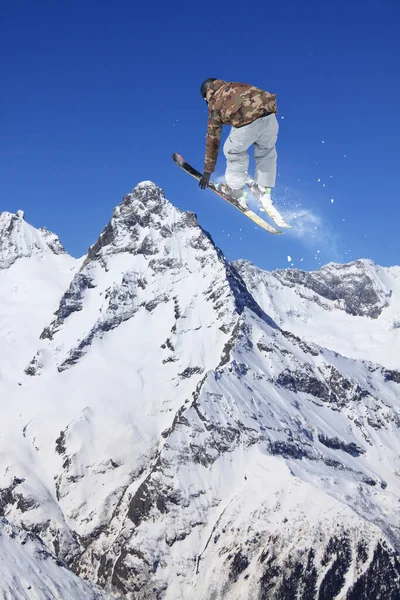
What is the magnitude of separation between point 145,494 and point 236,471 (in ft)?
68.8

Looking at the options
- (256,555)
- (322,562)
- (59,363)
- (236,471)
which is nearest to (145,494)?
(236,471)

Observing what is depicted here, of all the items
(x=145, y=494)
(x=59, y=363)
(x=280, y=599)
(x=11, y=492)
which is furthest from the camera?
(x=59, y=363)

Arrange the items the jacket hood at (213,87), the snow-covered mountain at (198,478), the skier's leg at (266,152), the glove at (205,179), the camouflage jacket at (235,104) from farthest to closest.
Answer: the snow-covered mountain at (198,478)
the glove at (205,179)
the skier's leg at (266,152)
the jacket hood at (213,87)
the camouflage jacket at (235,104)

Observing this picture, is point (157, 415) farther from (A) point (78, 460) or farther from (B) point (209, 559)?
(B) point (209, 559)

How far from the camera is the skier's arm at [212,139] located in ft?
60.0

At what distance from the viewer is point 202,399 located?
158m

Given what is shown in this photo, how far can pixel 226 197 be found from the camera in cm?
2253

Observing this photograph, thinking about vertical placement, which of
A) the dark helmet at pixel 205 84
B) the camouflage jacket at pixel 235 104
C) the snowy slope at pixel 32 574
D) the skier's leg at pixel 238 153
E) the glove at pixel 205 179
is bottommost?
the snowy slope at pixel 32 574

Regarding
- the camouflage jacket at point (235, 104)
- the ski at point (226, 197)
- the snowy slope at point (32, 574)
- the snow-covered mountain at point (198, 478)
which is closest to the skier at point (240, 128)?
the camouflage jacket at point (235, 104)

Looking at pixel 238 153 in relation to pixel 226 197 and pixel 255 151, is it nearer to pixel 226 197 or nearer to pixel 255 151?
pixel 255 151

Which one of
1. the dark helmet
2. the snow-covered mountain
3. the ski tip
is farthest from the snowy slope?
the dark helmet

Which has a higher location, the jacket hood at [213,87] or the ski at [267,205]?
the jacket hood at [213,87]

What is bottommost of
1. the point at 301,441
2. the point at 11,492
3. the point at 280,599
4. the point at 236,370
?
the point at 280,599

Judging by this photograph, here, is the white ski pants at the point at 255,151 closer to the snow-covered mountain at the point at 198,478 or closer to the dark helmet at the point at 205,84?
the dark helmet at the point at 205,84
